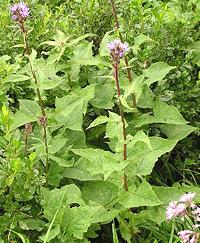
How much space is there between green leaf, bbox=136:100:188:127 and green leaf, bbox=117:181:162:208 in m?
0.54

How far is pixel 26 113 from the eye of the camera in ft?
11.1

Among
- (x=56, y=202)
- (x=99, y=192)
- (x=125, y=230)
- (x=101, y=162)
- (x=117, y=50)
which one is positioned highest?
(x=117, y=50)

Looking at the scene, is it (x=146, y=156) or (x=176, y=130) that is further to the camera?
(x=176, y=130)

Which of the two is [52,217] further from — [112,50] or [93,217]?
[112,50]

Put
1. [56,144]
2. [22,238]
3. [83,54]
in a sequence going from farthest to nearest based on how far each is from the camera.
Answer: [83,54] < [56,144] < [22,238]

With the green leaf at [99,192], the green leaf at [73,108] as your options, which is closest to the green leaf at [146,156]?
the green leaf at [99,192]

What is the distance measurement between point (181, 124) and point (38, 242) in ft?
3.50

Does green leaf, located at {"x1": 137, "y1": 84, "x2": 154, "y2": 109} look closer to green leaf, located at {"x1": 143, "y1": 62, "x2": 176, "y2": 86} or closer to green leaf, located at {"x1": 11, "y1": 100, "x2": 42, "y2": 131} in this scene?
green leaf, located at {"x1": 143, "y1": 62, "x2": 176, "y2": 86}

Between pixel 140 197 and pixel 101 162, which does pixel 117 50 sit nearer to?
pixel 101 162

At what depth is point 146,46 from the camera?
363 centimetres

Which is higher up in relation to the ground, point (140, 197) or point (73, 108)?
point (73, 108)

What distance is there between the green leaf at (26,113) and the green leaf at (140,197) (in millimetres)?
650

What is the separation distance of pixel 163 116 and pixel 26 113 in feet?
2.50

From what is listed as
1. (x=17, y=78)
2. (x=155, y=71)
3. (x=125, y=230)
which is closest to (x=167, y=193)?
(x=125, y=230)
